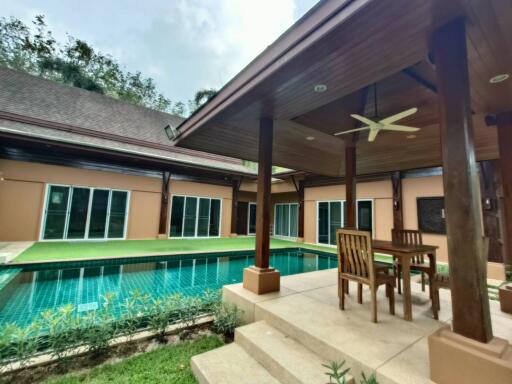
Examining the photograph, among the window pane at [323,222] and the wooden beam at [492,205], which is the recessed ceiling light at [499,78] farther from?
the window pane at [323,222]

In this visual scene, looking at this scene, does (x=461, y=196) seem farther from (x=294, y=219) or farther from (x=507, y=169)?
(x=294, y=219)

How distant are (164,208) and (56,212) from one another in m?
3.46

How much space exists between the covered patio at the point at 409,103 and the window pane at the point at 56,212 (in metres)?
6.30

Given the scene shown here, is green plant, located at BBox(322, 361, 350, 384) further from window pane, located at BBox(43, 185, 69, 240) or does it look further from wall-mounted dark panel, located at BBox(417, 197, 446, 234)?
window pane, located at BBox(43, 185, 69, 240)

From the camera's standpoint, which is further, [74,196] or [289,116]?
[74,196]

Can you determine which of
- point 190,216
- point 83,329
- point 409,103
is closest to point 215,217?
point 190,216

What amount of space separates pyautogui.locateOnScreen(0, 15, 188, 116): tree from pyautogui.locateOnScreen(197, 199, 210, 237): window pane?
28.9 ft

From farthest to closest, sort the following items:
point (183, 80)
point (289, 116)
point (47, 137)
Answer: point (183, 80)
point (47, 137)
point (289, 116)

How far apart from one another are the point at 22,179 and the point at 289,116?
8713 millimetres

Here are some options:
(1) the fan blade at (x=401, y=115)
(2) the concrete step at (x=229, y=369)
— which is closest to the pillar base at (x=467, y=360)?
(2) the concrete step at (x=229, y=369)

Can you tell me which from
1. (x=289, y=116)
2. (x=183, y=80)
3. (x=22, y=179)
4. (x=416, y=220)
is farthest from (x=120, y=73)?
(x=416, y=220)

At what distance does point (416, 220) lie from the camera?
7605 mm

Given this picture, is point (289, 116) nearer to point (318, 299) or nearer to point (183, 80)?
point (318, 299)

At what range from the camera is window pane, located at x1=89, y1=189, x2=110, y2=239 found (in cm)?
858
